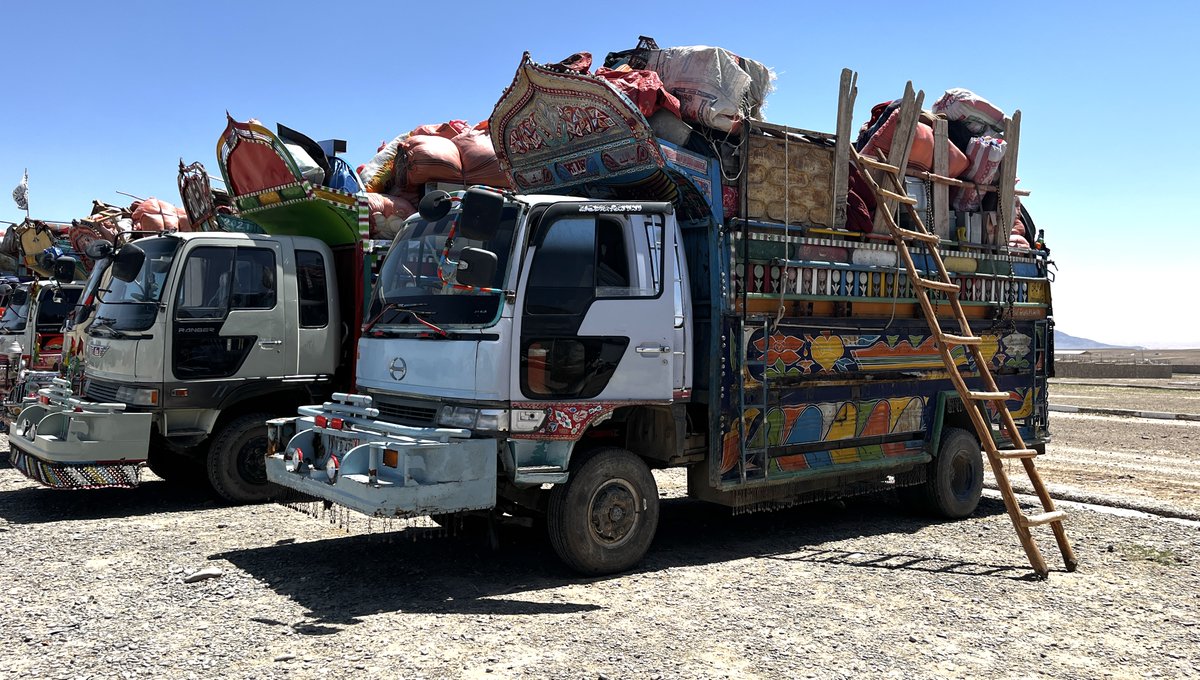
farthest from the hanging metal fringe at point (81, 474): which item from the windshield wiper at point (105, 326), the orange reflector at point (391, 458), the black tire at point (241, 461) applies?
the orange reflector at point (391, 458)

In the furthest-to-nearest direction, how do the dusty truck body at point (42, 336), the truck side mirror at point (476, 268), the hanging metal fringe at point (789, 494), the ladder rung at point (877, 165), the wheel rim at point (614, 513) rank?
the dusty truck body at point (42, 336), the ladder rung at point (877, 165), the hanging metal fringe at point (789, 494), the wheel rim at point (614, 513), the truck side mirror at point (476, 268)

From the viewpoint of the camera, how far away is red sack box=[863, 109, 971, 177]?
8203mm

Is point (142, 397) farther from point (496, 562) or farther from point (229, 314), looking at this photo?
point (496, 562)

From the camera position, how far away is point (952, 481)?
345 inches

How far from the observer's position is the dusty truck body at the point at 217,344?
806 centimetres

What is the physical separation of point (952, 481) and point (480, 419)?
16.5ft

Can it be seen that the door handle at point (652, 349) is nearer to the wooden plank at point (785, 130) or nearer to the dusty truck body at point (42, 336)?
the wooden plank at point (785, 130)

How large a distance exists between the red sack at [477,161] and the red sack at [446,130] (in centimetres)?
26

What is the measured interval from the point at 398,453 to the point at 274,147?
4.58 metres

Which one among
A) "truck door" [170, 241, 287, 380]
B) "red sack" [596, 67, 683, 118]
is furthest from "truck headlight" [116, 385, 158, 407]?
"red sack" [596, 67, 683, 118]

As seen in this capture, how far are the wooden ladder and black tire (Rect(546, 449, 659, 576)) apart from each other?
8.30 feet

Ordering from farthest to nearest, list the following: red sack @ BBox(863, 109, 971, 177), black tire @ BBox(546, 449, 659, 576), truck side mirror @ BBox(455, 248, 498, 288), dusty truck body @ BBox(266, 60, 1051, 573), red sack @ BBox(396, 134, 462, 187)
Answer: red sack @ BBox(396, 134, 462, 187), red sack @ BBox(863, 109, 971, 177), black tire @ BBox(546, 449, 659, 576), dusty truck body @ BBox(266, 60, 1051, 573), truck side mirror @ BBox(455, 248, 498, 288)

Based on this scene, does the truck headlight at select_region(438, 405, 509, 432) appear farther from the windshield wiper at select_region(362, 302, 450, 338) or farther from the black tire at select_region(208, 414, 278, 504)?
the black tire at select_region(208, 414, 278, 504)

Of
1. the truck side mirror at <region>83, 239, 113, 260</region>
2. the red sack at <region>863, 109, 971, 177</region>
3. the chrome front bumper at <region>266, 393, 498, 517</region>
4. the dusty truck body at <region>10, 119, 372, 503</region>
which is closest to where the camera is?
the chrome front bumper at <region>266, 393, 498, 517</region>
